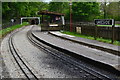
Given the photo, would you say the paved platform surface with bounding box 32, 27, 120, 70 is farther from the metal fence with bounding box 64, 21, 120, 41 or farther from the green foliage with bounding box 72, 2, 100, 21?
the green foliage with bounding box 72, 2, 100, 21

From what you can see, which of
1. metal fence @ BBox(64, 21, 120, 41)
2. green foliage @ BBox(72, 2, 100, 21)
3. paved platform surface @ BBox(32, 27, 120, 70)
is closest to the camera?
paved platform surface @ BBox(32, 27, 120, 70)

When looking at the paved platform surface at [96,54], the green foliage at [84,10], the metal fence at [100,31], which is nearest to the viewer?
the paved platform surface at [96,54]

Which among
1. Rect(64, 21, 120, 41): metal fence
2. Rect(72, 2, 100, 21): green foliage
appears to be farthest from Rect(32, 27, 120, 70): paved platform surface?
Rect(72, 2, 100, 21): green foliage

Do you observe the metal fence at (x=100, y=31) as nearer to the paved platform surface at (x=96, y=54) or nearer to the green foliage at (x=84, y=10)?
the paved platform surface at (x=96, y=54)

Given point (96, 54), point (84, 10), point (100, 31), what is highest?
point (84, 10)

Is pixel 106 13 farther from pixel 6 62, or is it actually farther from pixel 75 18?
pixel 6 62

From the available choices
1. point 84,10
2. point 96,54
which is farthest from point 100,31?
point 84,10

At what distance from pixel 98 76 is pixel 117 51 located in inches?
172

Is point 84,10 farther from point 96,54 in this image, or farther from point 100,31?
point 96,54

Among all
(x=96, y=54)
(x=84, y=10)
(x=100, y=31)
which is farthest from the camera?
(x=84, y=10)

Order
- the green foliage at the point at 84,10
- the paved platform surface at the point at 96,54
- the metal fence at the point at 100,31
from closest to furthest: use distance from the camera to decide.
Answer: the paved platform surface at the point at 96,54 < the metal fence at the point at 100,31 < the green foliage at the point at 84,10

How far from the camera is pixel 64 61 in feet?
33.5

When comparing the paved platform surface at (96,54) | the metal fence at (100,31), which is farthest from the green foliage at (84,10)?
the paved platform surface at (96,54)

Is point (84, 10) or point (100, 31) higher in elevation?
point (84, 10)
